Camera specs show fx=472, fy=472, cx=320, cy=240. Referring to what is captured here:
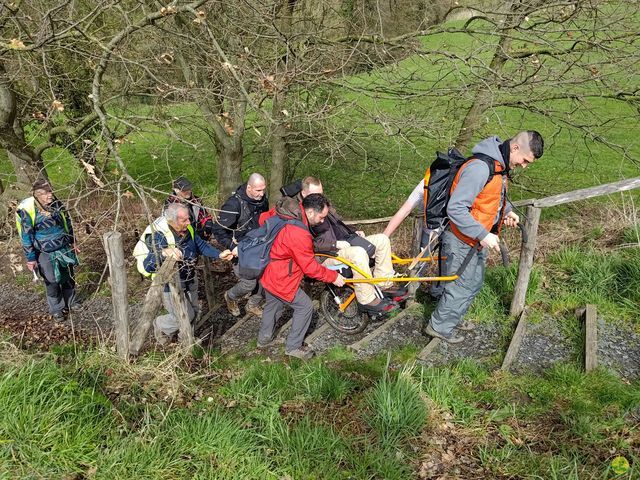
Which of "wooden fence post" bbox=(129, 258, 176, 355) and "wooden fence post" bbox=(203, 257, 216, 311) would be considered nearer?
"wooden fence post" bbox=(129, 258, 176, 355)

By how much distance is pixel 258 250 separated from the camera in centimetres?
502

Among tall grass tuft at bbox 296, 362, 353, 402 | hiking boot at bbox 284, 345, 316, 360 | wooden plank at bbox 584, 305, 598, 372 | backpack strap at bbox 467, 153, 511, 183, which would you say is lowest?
hiking boot at bbox 284, 345, 316, 360

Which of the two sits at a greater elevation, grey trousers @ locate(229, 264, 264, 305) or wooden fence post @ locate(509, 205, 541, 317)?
wooden fence post @ locate(509, 205, 541, 317)

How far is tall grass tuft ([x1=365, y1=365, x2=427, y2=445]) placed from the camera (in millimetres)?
3330

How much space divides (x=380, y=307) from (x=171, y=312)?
224 cm

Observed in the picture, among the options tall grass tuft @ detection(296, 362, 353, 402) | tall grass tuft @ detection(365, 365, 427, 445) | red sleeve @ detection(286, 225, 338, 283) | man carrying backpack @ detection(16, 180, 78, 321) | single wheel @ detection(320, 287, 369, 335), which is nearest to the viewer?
tall grass tuft @ detection(365, 365, 427, 445)

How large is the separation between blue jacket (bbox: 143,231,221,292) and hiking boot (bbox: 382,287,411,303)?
6.52 feet

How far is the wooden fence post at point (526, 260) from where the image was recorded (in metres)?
4.58

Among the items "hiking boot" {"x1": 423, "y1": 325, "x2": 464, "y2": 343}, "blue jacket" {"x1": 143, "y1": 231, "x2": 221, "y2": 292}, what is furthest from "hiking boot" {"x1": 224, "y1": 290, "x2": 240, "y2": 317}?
"hiking boot" {"x1": 423, "y1": 325, "x2": 464, "y2": 343}

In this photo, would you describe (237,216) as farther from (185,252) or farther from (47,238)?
(47,238)

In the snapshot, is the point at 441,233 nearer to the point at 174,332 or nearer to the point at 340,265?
the point at 340,265

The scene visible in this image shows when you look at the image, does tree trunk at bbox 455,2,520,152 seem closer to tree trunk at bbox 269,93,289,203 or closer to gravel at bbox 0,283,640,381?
gravel at bbox 0,283,640,381

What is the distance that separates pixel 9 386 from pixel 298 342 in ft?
8.63

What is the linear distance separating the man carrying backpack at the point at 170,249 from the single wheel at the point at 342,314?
1253mm
